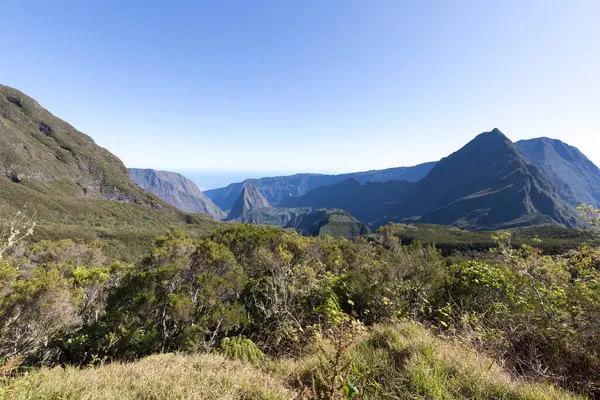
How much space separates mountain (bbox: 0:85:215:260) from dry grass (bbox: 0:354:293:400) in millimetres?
79763

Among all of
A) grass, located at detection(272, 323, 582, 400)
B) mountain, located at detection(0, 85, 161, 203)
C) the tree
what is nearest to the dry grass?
grass, located at detection(272, 323, 582, 400)

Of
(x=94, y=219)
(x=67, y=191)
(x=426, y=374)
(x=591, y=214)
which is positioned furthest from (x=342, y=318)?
(x=67, y=191)

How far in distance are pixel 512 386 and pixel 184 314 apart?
10117 millimetres

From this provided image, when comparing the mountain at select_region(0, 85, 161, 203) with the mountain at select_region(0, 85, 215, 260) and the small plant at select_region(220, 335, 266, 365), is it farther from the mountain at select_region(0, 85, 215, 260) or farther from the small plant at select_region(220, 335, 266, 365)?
the small plant at select_region(220, 335, 266, 365)

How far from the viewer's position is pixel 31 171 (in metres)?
141

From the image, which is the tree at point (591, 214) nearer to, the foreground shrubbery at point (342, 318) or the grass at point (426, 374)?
the foreground shrubbery at point (342, 318)

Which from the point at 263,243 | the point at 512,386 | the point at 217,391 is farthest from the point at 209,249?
the point at 512,386

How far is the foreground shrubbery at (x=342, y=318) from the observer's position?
359cm

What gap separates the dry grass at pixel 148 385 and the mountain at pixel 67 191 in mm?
79763

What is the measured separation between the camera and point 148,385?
11.6ft

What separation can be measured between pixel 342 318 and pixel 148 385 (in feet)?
11.9

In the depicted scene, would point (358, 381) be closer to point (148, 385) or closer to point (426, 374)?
point (426, 374)

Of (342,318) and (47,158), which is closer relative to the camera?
(342,318)

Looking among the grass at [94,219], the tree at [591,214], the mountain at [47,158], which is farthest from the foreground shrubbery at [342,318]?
the mountain at [47,158]
